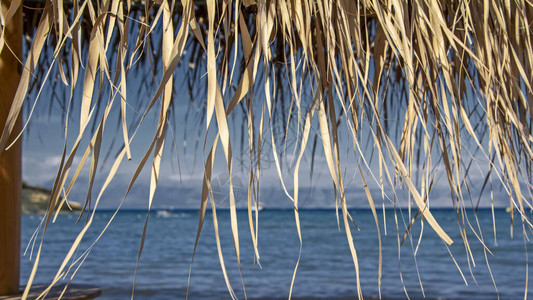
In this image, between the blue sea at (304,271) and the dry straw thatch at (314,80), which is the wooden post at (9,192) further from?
the blue sea at (304,271)

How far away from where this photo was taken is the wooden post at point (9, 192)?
1271 mm

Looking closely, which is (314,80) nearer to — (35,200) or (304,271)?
(304,271)

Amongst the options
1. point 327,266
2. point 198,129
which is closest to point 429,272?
point 327,266

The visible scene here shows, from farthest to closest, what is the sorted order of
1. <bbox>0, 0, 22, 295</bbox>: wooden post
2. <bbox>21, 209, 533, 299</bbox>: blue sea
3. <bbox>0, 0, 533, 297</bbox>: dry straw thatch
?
<bbox>21, 209, 533, 299</bbox>: blue sea
<bbox>0, 0, 22, 295</bbox>: wooden post
<bbox>0, 0, 533, 297</bbox>: dry straw thatch

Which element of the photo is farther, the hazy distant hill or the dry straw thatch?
the hazy distant hill

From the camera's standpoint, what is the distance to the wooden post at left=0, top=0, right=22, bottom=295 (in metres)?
1.27

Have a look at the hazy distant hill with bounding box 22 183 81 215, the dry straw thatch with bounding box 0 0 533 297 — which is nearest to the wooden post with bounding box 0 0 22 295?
the dry straw thatch with bounding box 0 0 533 297

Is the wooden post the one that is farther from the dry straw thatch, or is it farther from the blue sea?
the blue sea

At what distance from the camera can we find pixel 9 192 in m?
1.28

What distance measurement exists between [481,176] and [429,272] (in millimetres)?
6144

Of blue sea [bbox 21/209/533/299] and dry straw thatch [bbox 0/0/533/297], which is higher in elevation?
dry straw thatch [bbox 0/0/533/297]

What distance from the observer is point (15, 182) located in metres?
1.30

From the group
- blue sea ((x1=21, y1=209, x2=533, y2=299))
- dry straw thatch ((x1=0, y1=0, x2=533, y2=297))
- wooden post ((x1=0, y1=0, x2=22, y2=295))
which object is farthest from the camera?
blue sea ((x1=21, y1=209, x2=533, y2=299))

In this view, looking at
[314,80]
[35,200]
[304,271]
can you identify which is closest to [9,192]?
[314,80]
